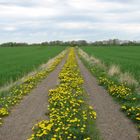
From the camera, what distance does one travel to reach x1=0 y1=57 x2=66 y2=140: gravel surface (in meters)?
9.79

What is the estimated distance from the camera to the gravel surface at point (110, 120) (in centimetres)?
949

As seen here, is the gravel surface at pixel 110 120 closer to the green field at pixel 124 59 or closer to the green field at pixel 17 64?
the green field at pixel 124 59

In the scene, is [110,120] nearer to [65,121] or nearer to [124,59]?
[65,121]

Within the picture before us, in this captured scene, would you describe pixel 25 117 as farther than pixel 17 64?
No

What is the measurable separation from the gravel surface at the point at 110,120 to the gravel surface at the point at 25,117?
6.42ft

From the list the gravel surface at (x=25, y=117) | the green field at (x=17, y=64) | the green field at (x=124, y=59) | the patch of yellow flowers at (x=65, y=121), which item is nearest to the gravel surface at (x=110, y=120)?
the patch of yellow flowers at (x=65, y=121)

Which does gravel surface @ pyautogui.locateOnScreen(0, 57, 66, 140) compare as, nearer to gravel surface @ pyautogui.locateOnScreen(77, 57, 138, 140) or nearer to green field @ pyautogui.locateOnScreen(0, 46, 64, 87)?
gravel surface @ pyautogui.locateOnScreen(77, 57, 138, 140)

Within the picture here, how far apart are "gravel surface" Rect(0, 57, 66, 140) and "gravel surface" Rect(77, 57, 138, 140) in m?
1.96

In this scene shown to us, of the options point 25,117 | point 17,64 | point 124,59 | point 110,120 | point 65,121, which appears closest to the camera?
point 65,121

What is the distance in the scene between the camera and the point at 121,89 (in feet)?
50.2

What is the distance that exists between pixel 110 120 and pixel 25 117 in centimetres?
282

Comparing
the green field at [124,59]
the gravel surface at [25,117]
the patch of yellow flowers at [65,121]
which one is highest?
the patch of yellow flowers at [65,121]

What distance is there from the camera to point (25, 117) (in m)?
11.7

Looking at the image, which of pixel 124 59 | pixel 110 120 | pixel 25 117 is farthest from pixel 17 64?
pixel 110 120
